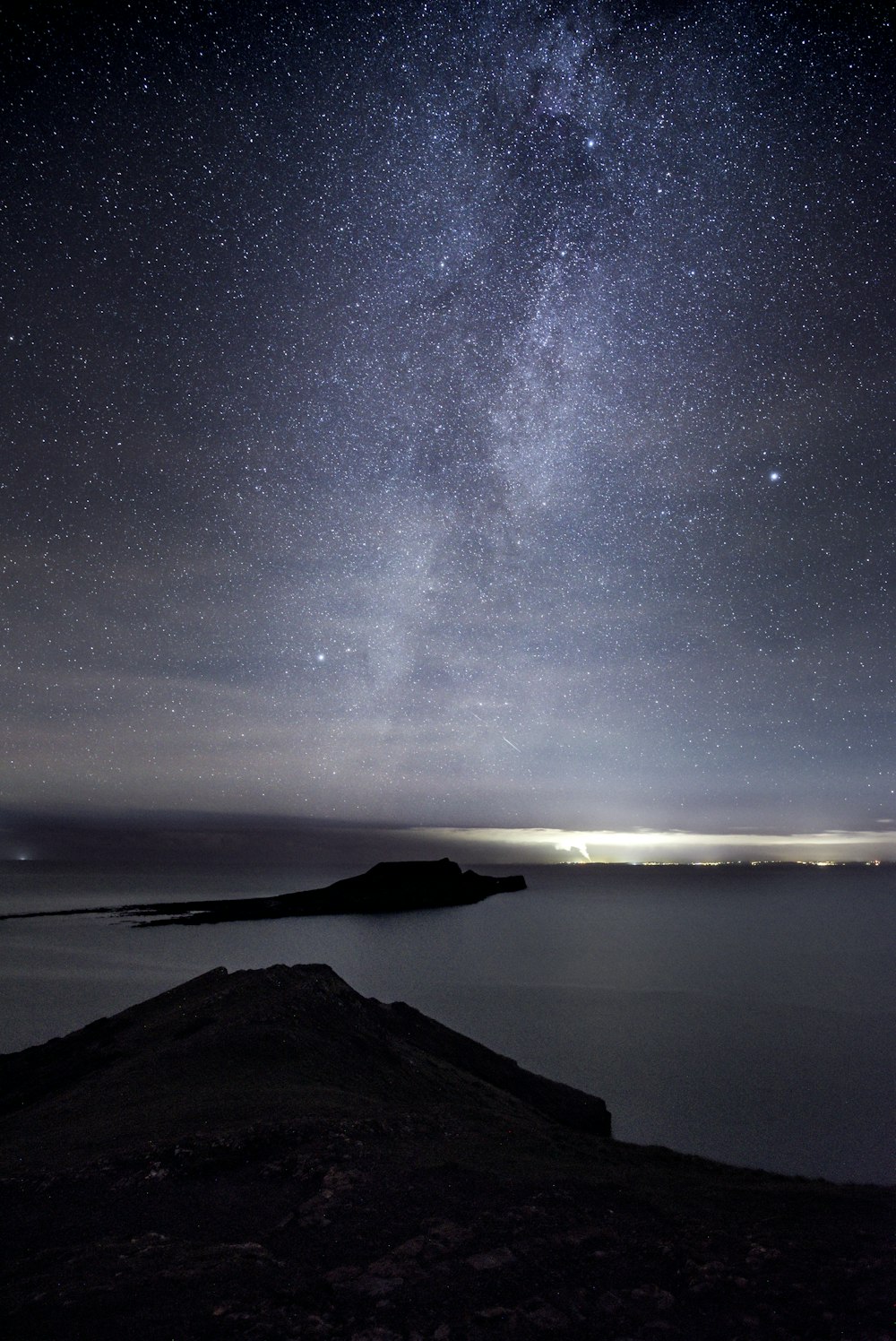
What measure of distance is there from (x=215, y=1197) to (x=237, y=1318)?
272cm

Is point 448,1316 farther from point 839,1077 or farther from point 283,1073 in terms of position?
point 839,1077

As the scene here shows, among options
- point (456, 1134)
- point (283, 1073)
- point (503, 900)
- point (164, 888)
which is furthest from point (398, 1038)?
point (164, 888)

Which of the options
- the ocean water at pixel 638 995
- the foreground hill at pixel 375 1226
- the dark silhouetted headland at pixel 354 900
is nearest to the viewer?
the foreground hill at pixel 375 1226

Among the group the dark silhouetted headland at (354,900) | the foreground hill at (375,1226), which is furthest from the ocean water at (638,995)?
the foreground hill at (375,1226)

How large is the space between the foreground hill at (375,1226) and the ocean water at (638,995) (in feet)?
38.9

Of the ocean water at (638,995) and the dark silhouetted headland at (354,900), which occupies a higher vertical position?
the dark silhouetted headland at (354,900)

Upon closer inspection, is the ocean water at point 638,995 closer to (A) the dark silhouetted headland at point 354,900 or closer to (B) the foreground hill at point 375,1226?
(A) the dark silhouetted headland at point 354,900

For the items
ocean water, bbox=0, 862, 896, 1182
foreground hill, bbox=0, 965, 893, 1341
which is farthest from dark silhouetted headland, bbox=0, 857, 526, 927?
foreground hill, bbox=0, 965, 893, 1341

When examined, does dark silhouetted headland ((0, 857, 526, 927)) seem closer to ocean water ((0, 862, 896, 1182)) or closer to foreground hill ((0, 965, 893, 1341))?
ocean water ((0, 862, 896, 1182))

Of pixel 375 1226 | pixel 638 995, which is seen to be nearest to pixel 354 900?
pixel 638 995

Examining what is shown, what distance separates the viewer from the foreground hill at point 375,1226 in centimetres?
655

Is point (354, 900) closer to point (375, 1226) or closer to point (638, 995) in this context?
point (638, 995)

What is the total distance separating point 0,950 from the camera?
59500mm

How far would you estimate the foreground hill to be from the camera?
21.5ft
